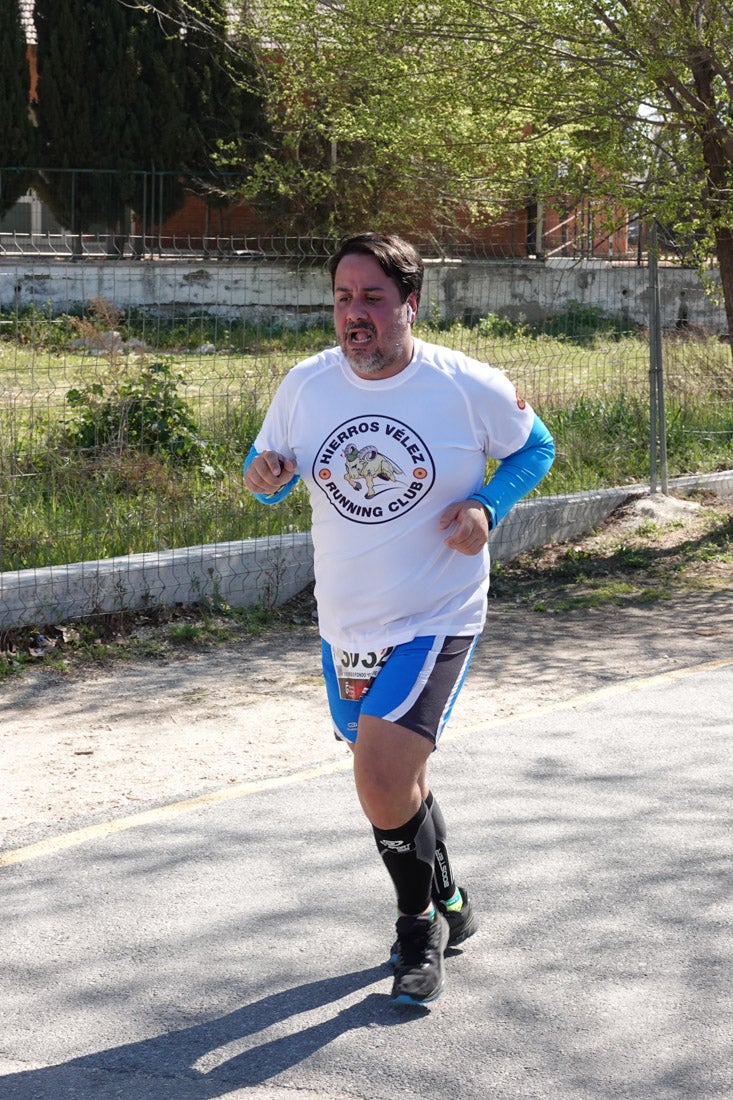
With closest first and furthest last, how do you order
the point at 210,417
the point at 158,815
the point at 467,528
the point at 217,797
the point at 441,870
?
the point at 467,528 < the point at 441,870 < the point at 158,815 < the point at 217,797 < the point at 210,417

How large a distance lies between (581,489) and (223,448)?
9.63ft

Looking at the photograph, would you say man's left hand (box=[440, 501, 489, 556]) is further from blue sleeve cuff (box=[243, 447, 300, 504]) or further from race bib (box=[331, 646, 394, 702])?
blue sleeve cuff (box=[243, 447, 300, 504])

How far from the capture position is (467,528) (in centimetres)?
365

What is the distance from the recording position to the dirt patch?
563cm

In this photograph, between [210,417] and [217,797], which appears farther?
[210,417]

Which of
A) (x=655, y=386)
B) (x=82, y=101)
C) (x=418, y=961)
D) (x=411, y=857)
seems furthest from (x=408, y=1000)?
(x=82, y=101)

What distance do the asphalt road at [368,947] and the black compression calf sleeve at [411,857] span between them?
274mm

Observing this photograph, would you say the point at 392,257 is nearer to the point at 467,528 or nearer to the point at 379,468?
the point at 379,468

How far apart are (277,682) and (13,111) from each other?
16.3 m

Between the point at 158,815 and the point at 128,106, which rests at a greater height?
the point at 128,106

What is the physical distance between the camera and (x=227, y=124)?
71.5 feet

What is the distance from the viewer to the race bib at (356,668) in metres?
3.78

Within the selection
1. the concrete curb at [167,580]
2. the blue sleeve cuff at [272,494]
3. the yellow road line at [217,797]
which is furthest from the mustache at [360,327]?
the concrete curb at [167,580]

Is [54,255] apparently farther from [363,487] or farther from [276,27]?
[363,487]
